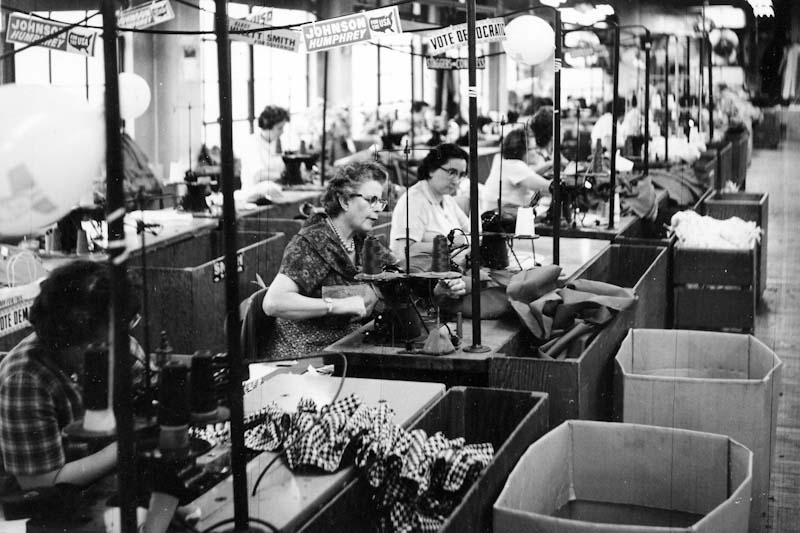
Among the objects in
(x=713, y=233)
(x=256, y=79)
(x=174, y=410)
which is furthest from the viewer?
(x=256, y=79)

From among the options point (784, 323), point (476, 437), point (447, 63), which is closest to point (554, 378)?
point (476, 437)

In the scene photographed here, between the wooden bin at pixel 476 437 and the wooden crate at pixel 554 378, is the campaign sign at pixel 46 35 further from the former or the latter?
the wooden bin at pixel 476 437

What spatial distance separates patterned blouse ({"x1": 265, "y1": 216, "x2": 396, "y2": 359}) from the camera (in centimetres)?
361

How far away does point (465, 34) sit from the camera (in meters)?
5.33

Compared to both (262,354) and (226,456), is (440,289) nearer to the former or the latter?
(262,354)

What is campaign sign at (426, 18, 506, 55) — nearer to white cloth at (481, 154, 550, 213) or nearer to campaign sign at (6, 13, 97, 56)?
white cloth at (481, 154, 550, 213)

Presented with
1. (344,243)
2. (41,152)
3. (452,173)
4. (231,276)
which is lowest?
(344,243)

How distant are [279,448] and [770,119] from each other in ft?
54.9

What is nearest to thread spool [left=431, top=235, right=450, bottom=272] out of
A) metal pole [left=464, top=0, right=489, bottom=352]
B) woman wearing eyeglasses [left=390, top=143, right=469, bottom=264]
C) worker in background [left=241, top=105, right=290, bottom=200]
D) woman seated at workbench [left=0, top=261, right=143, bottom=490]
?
metal pole [left=464, top=0, right=489, bottom=352]

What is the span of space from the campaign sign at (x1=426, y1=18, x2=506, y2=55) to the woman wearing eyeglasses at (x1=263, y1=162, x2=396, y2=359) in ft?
4.24

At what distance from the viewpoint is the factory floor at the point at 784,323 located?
385cm

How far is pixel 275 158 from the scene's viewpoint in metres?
9.03

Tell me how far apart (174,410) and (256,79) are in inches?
463

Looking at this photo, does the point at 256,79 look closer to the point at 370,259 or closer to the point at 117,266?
the point at 370,259
